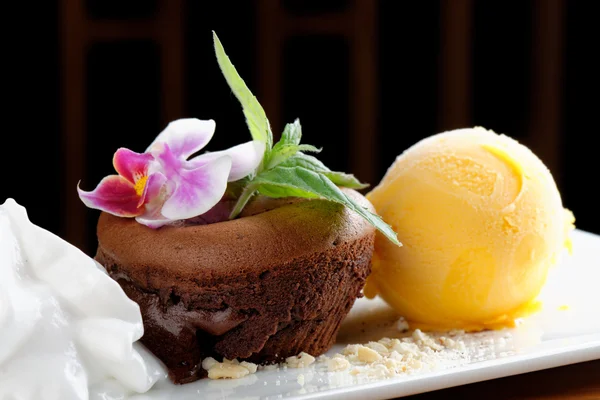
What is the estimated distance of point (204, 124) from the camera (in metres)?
1.71

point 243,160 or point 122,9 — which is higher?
point 122,9

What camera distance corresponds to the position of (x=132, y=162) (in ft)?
5.45

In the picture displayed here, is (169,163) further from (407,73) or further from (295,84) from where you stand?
(407,73)

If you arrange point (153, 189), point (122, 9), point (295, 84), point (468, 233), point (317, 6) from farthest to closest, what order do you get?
point (295, 84) → point (317, 6) → point (122, 9) → point (468, 233) → point (153, 189)

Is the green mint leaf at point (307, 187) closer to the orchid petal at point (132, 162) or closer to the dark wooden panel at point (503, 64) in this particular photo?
the orchid petal at point (132, 162)

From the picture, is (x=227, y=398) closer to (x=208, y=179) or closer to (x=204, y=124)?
(x=208, y=179)

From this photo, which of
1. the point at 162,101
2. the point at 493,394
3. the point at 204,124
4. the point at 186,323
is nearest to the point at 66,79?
the point at 162,101

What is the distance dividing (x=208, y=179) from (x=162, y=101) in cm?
205

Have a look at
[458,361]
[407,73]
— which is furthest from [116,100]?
[458,361]

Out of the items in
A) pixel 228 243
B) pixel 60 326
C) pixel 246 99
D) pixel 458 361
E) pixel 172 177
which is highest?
pixel 246 99

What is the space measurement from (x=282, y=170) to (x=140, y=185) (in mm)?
296

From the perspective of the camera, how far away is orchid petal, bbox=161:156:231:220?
1.54m

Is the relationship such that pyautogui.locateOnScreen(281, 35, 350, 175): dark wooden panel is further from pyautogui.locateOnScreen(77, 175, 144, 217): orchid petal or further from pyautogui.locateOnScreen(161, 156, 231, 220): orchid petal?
pyautogui.locateOnScreen(161, 156, 231, 220): orchid petal

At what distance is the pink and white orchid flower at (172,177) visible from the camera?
1547 millimetres
